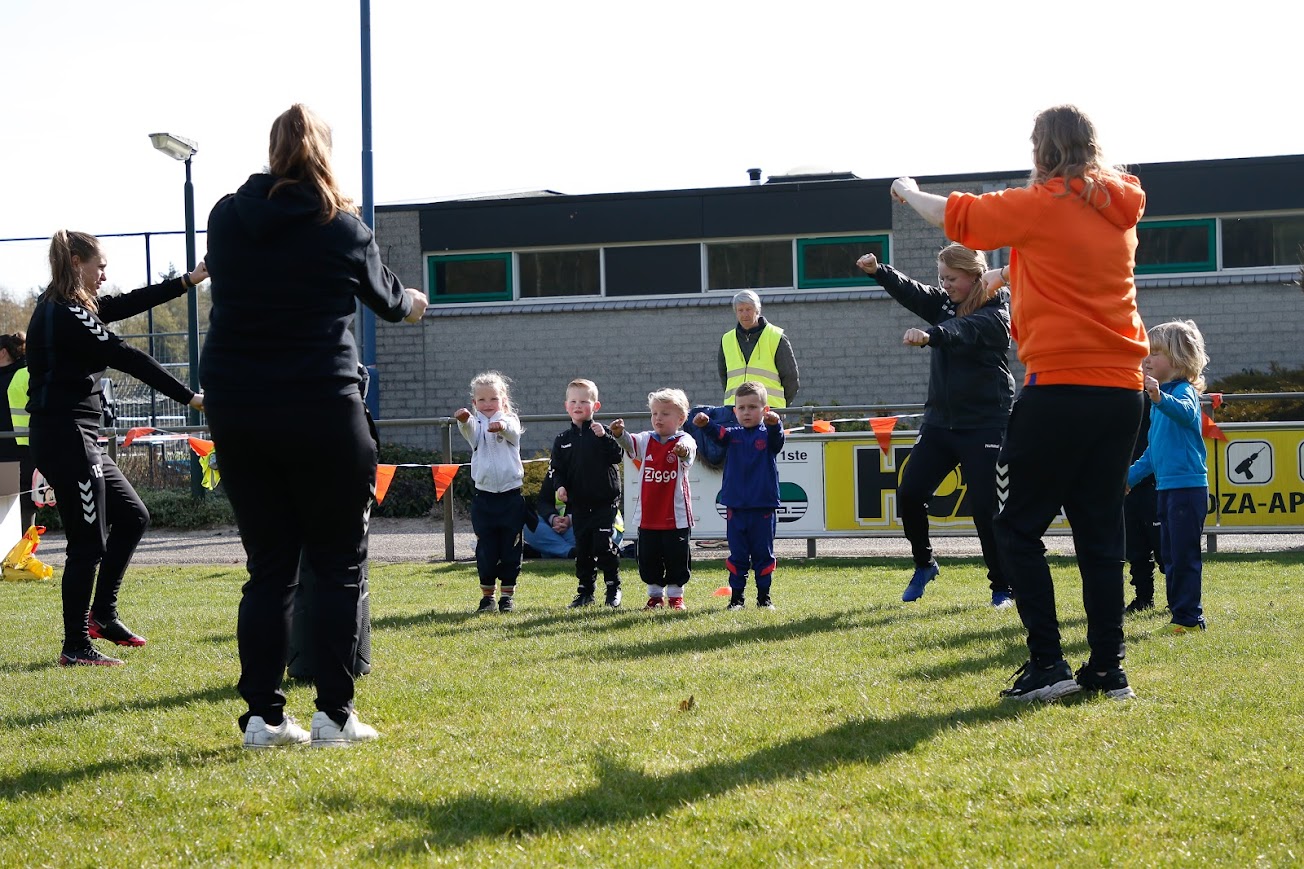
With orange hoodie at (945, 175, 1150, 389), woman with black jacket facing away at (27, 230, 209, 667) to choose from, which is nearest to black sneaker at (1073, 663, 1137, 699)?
orange hoodie at (945, 175, 1150, 389)

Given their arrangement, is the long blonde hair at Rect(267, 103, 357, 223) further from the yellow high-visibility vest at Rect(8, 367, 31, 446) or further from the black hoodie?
the yellow high-visibility vest at Rect(8, 367, 31, 446)

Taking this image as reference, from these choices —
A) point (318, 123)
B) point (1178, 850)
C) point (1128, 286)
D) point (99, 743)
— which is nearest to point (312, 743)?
point (99, 743)

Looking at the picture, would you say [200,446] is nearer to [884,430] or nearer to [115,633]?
[115,633]

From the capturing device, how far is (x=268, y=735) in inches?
174

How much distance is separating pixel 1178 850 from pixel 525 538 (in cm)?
996

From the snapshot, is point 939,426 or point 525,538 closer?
point 939,426

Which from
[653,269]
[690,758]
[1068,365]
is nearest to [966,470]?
[1068,365]

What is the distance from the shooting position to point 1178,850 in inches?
122

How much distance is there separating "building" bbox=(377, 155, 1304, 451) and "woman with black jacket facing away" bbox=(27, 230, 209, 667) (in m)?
14.1

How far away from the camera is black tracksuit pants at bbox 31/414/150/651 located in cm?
646

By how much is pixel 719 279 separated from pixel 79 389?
1650 centimetres

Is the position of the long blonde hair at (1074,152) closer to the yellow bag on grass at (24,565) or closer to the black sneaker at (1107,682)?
the black sneaker at (1107,682)

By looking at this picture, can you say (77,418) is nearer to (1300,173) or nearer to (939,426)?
(939,426)

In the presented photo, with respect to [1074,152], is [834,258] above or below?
above
